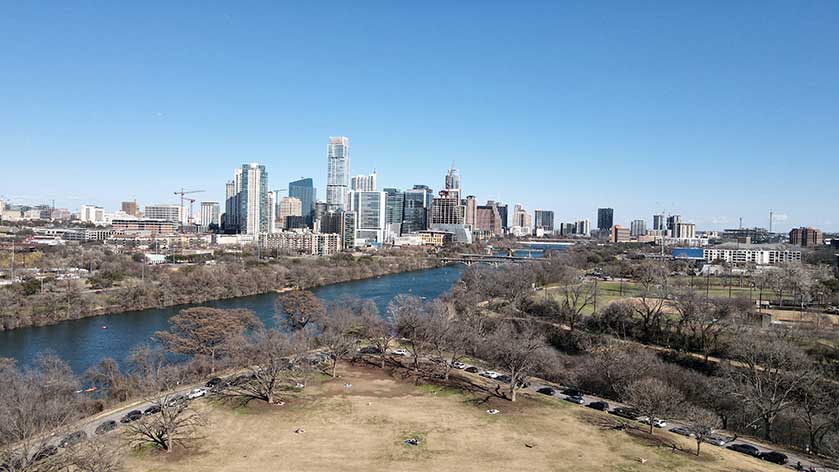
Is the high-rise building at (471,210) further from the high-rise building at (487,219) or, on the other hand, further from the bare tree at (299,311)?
the bare tree at (299,311)

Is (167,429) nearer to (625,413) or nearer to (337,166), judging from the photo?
(625,413)

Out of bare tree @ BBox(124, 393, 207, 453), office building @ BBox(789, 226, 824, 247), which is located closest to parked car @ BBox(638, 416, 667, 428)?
bare tree @ BBox(124, 393, 207, 453)

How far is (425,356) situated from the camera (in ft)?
59.4

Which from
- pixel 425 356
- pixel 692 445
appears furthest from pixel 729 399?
pixel 425 356

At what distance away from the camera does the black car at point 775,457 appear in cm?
1045

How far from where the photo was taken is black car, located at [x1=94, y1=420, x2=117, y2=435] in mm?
10767

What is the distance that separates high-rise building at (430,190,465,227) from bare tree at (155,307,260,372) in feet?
275

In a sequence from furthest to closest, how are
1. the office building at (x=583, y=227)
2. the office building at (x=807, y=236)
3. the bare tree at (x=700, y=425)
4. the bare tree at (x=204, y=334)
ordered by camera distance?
the office building at (x=583, y=227)
the office building at (x=807, y=236)
the bare tree at (x=204, y=334)
the bare tree at (x=700, y=425)

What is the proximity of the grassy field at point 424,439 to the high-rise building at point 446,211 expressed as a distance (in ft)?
289

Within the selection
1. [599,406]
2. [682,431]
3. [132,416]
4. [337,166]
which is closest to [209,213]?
[337,166]

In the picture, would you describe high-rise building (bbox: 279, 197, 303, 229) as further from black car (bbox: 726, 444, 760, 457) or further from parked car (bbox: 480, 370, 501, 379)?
black car (bbox: 726, 444, 760, 457)

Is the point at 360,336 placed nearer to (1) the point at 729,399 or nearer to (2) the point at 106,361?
(2) the point at 106,361

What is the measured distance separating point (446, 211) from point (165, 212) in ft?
175

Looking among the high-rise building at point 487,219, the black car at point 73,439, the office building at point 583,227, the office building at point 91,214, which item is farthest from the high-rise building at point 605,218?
the black car at point 73,439
